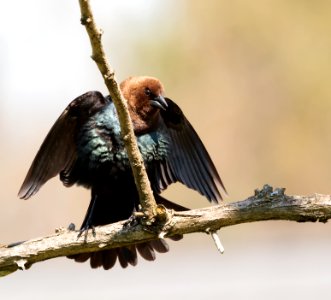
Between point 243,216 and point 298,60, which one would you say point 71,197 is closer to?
point 298,60

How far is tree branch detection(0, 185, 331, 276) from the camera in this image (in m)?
4.14

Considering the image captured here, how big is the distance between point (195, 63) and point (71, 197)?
12.8 ft

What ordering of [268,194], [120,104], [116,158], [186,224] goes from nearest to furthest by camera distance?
[120,104] < [268,194] < [186,224] < [116,158]

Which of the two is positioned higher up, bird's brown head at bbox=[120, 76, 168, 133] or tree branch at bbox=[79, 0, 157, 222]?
bird's brown head at bbox=[120, 76, 168, 133]

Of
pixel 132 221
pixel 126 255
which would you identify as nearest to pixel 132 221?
pixel 132 221

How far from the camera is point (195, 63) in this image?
47.1ft

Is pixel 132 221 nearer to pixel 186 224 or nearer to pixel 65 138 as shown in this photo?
pixel 186 224

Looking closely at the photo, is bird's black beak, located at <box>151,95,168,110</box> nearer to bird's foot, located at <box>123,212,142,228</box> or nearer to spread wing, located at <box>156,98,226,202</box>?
spread wing, located at <box>156,98,226,202</box>

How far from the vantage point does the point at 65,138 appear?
5262 millimetres

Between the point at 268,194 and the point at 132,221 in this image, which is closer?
the point at 268,194

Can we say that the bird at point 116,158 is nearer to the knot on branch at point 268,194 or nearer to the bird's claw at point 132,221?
the bird's claw at point 132,221

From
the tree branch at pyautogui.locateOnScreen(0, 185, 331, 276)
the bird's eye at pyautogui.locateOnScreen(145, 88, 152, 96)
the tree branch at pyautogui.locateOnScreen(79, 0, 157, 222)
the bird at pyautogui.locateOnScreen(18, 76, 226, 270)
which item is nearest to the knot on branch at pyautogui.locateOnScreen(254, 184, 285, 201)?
the tree branch at pyautogui.locateOnScreen(0, 185, 331, 276)

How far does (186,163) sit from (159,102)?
0.40 meters

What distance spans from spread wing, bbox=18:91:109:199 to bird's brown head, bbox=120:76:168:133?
17 centimetres
